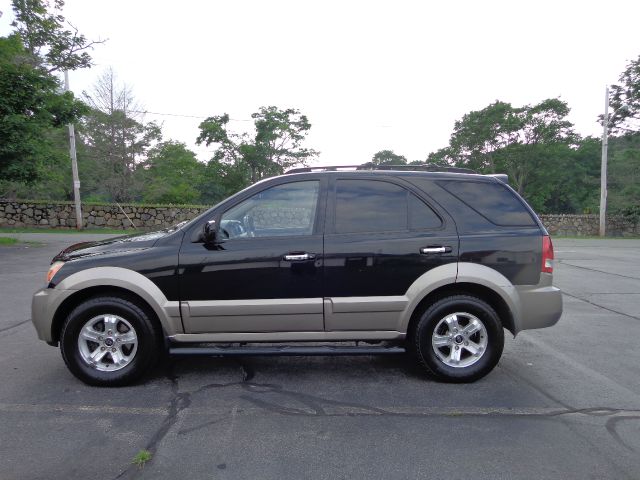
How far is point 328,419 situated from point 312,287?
1.09 m

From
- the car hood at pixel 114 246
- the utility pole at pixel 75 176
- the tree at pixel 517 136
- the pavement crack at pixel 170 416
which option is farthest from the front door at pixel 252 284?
the tree at pixel 517 136

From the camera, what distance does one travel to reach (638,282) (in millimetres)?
9406

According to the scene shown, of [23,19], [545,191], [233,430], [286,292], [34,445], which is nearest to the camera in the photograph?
[34,445]

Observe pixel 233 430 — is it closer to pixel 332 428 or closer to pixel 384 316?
pixel 332 428

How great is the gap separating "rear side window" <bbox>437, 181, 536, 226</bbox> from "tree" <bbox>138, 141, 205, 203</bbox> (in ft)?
93.2

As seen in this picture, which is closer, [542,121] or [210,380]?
[210,380]

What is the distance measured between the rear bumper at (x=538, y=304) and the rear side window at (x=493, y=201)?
0.60 meters

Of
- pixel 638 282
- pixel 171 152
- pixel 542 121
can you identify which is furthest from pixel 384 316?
pixel 542 121

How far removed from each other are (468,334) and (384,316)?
796 millimetres

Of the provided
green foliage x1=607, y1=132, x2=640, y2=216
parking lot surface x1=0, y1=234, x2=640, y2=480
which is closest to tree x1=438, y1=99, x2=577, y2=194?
green foliage x1=607, y1=132, x2=640, y2=216

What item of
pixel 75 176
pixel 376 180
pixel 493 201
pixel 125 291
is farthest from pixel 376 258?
pixel 75 176

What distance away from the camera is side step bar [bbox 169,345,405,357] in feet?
12.5

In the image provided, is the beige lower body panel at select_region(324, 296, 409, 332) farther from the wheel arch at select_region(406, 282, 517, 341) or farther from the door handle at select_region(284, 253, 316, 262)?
the door handle at select_region(284, 253, 316, 262)

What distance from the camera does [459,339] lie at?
3971mm
